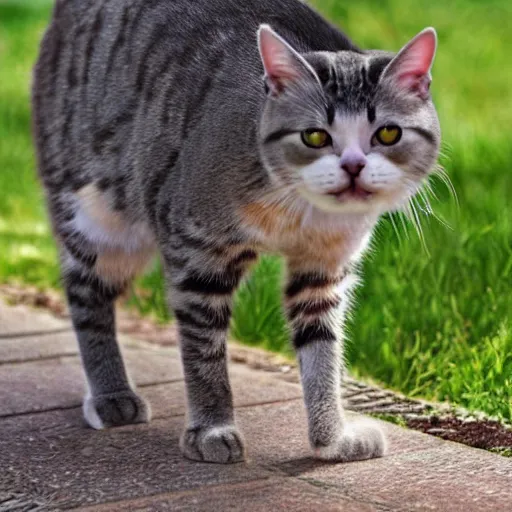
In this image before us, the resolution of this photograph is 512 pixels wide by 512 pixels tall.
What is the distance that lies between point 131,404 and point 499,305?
1468mm

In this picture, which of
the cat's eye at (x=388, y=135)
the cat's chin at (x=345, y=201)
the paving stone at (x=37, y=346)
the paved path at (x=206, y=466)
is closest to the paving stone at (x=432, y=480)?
the paved path at (x=206, y=466)

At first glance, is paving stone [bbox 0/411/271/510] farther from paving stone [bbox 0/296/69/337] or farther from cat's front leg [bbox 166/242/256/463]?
paving stone [bbox 0/296/69/337]

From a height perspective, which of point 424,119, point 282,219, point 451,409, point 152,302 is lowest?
point 152,302

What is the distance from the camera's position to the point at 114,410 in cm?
370

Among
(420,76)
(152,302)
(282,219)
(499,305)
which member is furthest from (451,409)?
(152,302)

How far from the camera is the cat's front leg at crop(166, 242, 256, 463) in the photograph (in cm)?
338

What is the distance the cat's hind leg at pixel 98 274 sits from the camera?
391 cm

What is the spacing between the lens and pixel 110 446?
11.4 feet

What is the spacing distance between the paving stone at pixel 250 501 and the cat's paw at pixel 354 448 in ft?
0.98

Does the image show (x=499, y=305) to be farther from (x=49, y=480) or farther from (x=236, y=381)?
(x=49, y=480)

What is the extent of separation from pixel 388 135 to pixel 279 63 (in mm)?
361

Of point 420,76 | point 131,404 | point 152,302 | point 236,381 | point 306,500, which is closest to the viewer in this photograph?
point 306,500

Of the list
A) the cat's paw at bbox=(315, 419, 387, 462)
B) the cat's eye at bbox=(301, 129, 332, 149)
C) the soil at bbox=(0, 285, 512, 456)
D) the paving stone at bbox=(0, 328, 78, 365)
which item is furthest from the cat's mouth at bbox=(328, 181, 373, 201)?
the paving stone at bbox=(0, 328, 78, 365)

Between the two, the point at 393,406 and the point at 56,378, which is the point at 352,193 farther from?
the point at 56,378
